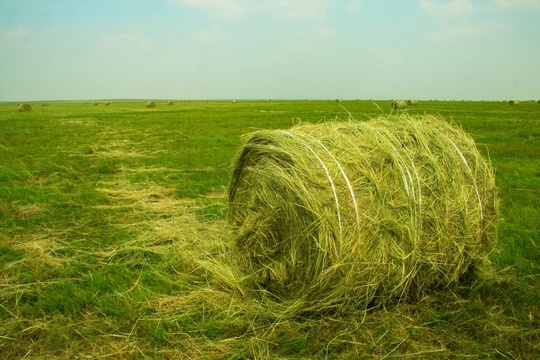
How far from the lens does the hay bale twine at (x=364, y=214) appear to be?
3189 millimetres

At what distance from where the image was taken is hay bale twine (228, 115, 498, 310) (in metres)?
3.19

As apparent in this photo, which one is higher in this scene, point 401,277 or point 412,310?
point 401,277

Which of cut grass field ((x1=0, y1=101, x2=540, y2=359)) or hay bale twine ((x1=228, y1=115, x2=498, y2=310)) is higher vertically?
hay bale twine ((x1=228, y1=115, x2=498, y2=310))

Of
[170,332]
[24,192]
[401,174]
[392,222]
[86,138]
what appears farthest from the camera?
[86,138]

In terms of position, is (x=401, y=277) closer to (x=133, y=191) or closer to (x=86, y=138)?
(x=133, y=191)

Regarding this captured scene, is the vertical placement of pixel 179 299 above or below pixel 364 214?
below

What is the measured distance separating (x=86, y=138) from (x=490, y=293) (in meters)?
16.3

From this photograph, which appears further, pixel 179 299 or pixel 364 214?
pixel 179 299

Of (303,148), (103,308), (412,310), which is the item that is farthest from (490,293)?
(103,308)

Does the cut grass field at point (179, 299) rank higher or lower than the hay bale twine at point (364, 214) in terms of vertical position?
Answer: lower

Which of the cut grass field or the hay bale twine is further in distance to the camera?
the hay bale twine

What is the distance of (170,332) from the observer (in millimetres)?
3064

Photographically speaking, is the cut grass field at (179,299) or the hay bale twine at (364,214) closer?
the cut grass field at (179,299)

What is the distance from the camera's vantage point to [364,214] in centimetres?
319
